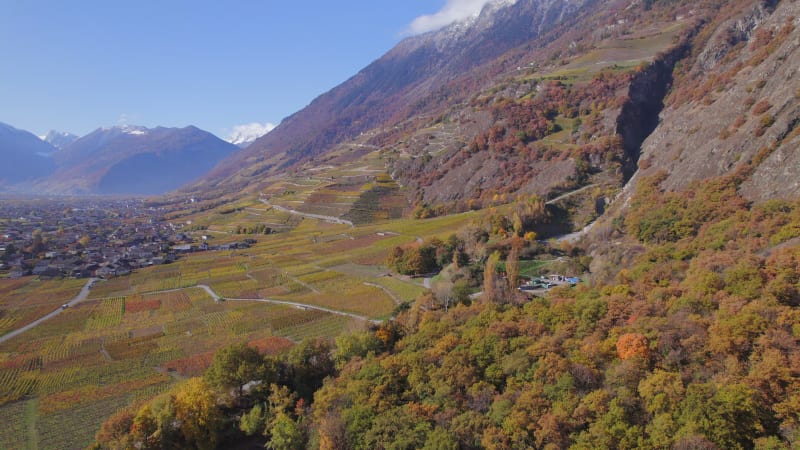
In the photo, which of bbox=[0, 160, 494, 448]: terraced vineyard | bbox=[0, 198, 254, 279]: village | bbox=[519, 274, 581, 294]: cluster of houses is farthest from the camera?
bbox=[0, 198, 254, 279]: village

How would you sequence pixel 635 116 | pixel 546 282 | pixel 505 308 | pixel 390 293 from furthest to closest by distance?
pixel 635 116
pixel 390 293
pixel 546 282
pixel 505 308

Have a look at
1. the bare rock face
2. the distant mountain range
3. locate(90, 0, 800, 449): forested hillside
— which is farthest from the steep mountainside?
the bare rock face

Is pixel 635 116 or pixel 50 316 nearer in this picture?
pixel 50 316

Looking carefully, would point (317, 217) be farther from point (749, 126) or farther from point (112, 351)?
point (749, 126)

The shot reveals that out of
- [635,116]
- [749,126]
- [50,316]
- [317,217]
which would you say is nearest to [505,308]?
[749,126]

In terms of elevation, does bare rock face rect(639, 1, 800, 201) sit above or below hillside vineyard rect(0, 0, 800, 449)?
above

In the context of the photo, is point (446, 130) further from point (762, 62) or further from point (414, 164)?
point (762, 62)

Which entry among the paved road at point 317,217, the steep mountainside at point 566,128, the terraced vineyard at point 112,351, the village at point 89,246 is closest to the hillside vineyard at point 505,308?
the terraced vineyard at point 112,351

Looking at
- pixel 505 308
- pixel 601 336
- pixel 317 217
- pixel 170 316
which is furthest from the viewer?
pixel 317 217

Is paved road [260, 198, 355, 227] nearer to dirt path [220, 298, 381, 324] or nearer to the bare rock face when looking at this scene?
dirt path [220, 298, 381, 324]
